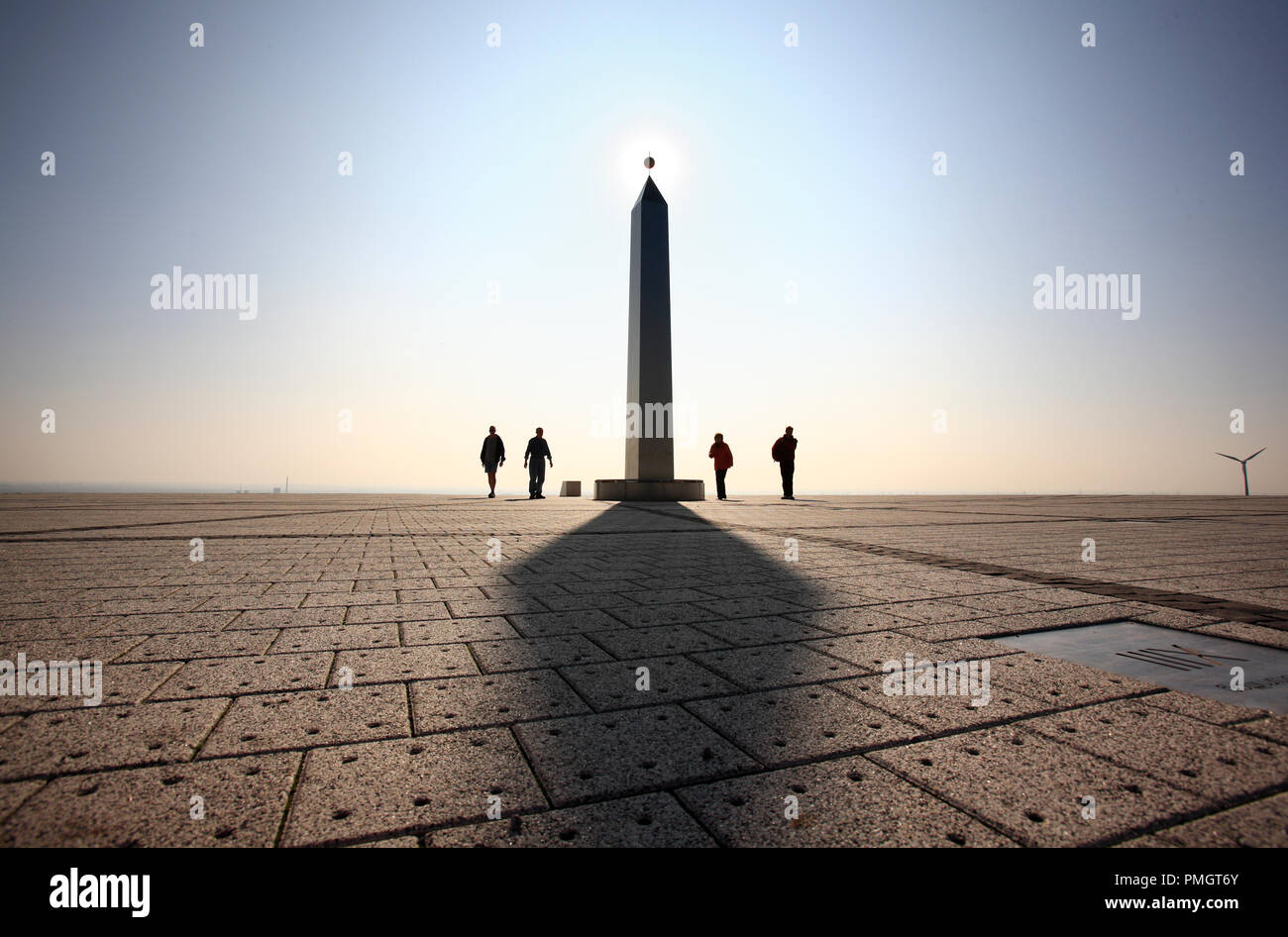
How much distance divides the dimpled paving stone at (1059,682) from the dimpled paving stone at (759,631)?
2.83ft

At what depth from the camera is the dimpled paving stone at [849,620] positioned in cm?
347

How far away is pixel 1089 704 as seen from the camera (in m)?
2.34

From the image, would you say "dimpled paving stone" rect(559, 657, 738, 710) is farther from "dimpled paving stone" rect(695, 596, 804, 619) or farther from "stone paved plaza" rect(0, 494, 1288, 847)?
"dimpled paving stone" rect(695, 596, 804, 619)

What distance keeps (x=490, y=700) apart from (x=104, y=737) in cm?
116

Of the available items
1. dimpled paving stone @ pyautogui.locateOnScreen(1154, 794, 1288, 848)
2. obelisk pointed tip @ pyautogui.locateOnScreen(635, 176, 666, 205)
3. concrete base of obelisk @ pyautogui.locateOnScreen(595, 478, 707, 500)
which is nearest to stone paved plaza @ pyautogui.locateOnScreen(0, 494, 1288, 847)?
dimpled paving stone @ pyautogui.locateOnScreen(1154, 794, 1288, 848)

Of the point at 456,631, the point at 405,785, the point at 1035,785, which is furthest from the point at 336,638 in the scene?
the point at 1035,785

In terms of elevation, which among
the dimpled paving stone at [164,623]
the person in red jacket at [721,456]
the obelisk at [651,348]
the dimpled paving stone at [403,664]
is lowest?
the dimpled paving stone at [403,664]

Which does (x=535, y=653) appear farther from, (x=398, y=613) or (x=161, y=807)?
(x=161, y=807)

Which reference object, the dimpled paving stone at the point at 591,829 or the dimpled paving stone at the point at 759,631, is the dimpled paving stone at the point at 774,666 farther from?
the dimpled paving stone at the point at 591,829

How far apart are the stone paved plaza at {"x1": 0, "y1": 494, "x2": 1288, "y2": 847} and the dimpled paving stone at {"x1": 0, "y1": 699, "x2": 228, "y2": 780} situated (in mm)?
10

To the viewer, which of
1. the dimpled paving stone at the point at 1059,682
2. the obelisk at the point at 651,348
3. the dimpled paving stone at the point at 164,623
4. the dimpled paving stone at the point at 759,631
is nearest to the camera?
the dimpled paving stone at the point at 1059,682

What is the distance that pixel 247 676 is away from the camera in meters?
2.66

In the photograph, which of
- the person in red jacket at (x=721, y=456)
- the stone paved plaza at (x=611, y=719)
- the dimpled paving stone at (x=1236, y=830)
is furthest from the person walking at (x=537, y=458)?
the dimpled paving stone at (x=1236, y=830)

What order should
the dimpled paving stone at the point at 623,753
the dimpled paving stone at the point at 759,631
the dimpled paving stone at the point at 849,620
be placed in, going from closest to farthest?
the dimpled paving stone at the point at 623,753 < the dimpled paving stone at the point at 759,631 < the dimpled paving stone at the point at 849,620
